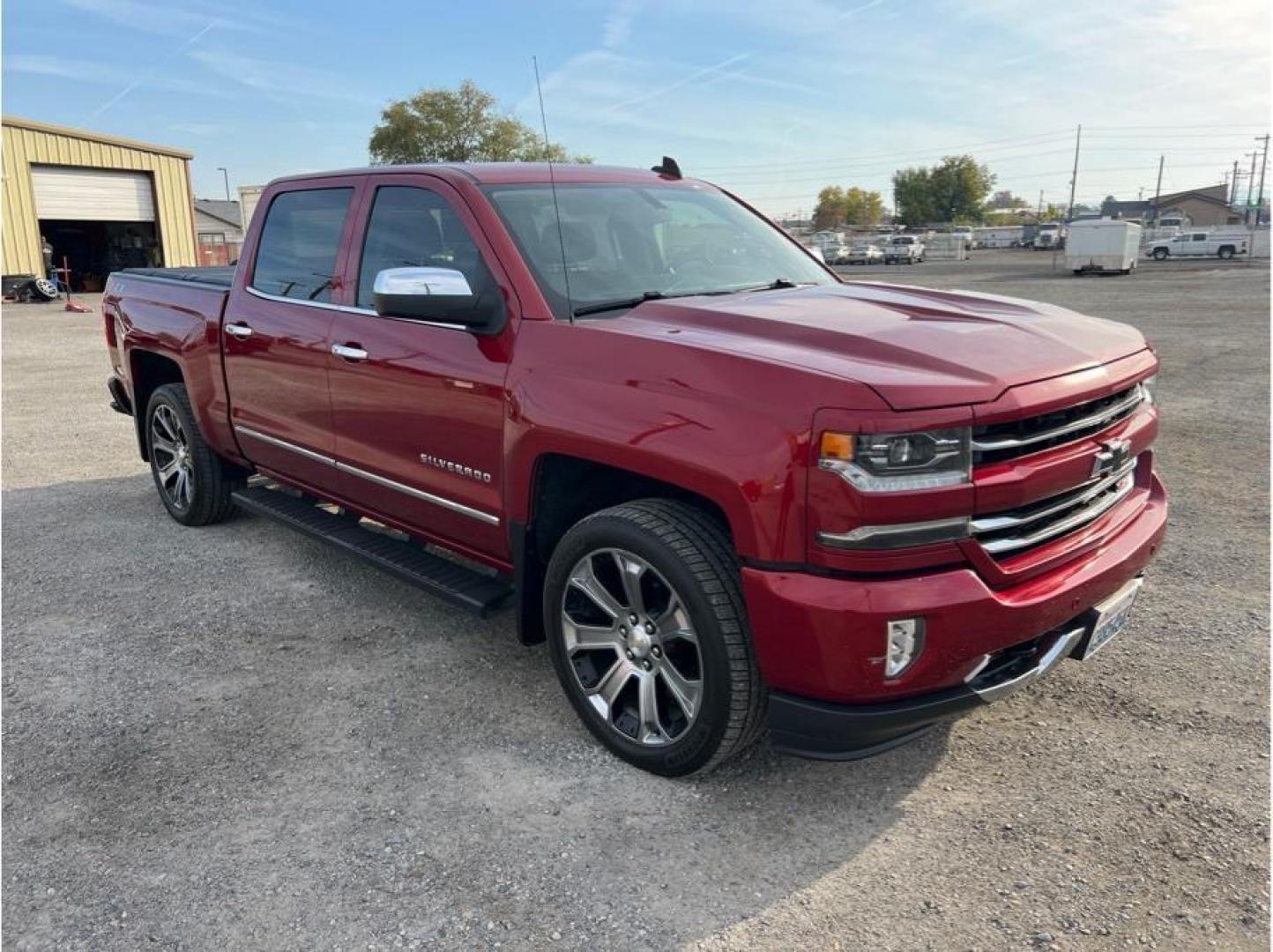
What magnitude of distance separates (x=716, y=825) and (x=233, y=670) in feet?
7.03

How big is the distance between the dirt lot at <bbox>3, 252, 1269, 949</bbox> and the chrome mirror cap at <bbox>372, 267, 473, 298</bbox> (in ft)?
4.96

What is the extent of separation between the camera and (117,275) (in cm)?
615

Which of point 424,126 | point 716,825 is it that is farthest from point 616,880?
point 424,126

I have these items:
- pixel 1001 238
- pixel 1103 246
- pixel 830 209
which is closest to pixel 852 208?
pixel 830 209

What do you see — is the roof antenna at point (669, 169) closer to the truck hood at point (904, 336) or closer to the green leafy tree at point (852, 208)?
the truck hood at point (904, 336)

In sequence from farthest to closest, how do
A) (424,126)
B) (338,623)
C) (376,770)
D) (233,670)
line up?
1. (424,126)
2. (338,623)
3. (233,670)
4. (376,770)

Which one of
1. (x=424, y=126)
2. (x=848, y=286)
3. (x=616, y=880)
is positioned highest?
(x=424, y=126)

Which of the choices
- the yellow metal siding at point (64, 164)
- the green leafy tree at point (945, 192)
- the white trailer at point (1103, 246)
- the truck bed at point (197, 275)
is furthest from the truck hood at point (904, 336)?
the green leafy tree at point (945, 192)

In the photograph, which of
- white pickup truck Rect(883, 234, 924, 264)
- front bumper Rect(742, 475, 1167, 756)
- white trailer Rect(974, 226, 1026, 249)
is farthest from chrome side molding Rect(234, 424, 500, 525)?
white trailer Rect(974, 226, 1026, 249)

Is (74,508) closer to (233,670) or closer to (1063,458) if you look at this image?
(233,670)

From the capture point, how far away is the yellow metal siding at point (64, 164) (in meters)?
27.5

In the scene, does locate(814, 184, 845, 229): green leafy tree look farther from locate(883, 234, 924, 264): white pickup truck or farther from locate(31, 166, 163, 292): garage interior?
locate(31, 166, 163, 292): garage interior

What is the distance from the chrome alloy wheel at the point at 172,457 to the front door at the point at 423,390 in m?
1.91

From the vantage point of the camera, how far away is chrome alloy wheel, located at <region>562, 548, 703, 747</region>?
9.61 ft
